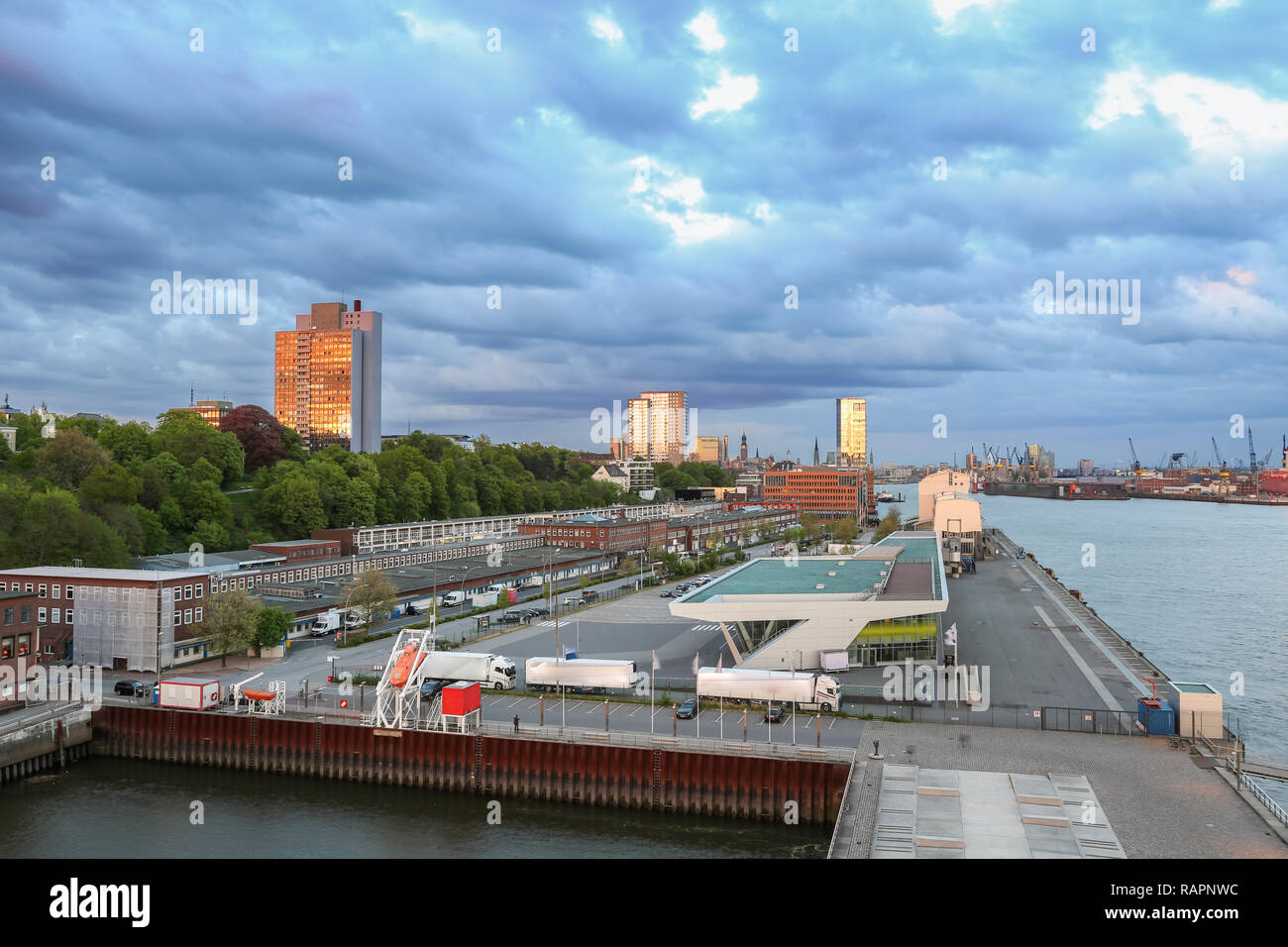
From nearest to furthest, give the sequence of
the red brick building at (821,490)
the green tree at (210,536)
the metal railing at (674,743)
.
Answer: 1. the metal railing at (674,743)
2. the green tree at (210,536)
3. the red brick building at (821,490)

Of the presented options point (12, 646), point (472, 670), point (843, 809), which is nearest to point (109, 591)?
point (12, 646)

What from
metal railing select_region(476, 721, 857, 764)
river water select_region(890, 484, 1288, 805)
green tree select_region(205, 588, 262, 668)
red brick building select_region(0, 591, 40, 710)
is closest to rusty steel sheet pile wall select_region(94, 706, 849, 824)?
metal railing select_region(476, 721, 857, 764)

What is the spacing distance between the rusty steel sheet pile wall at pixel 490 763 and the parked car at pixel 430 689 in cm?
498

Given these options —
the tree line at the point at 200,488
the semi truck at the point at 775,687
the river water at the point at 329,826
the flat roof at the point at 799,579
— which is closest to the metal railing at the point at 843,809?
the river water at the point at 329,826

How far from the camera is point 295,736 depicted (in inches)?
1244

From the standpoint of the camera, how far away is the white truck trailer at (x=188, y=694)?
33406mm

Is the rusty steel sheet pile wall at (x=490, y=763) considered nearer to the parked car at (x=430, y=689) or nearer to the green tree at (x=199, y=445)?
the parked car at (x=430, y=689)

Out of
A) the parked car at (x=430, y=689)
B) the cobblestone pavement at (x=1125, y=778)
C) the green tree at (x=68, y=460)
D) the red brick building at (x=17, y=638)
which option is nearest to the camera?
the cobblestone pavement at (x=1125, y=778)

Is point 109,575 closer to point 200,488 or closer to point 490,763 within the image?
point 490,763

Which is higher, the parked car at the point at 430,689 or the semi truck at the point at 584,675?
the semi truck at the point at 584,675

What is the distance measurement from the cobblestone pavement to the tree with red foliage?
94.9 m

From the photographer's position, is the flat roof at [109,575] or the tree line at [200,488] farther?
the tree line at [200,488]
